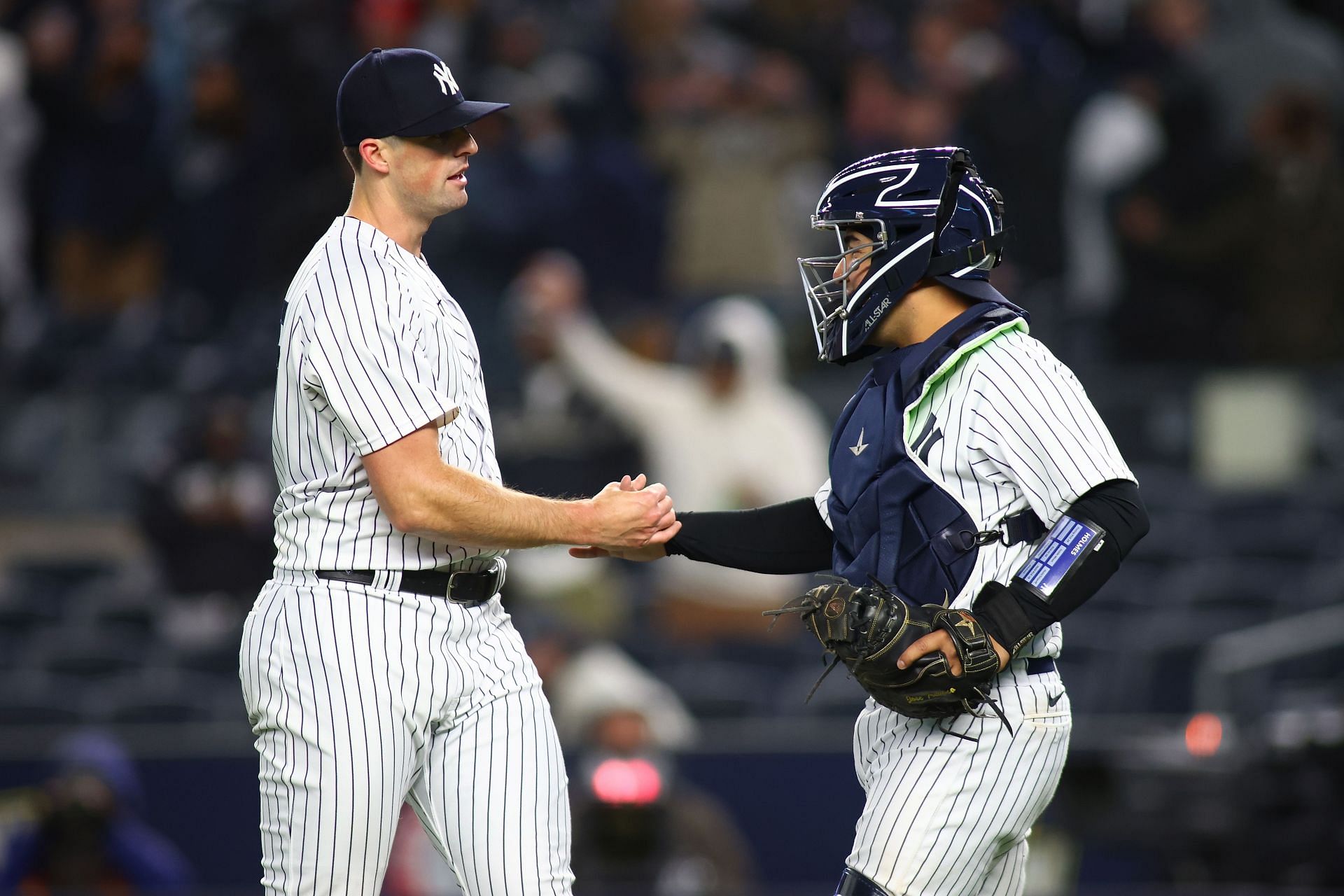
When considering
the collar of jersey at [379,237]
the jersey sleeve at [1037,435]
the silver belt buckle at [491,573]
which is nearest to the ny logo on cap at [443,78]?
the collar of jersey at [379,237]

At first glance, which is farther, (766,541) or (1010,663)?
(766,541)

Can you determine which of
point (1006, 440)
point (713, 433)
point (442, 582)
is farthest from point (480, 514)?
point (713, 433)

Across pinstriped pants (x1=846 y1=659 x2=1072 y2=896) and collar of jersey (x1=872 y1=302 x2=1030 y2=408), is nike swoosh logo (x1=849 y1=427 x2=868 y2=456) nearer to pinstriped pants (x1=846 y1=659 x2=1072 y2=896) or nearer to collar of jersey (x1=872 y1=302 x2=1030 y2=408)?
collar of jersey (x1=872 y1=302 x2=1030 y2=408)

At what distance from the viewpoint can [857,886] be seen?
352cm

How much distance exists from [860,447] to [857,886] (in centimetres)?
86

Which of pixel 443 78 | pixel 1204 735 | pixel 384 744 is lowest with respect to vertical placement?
pixel 1204 735

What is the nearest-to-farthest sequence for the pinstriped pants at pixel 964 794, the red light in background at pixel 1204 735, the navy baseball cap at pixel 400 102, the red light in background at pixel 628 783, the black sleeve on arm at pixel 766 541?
the pinstriped pants at pixel 964 794 → the navy baseball cap at pixel 400 102 → the black sleeve on arm at pixel 766 541 → the red light in background at pixel 628 783 → the red light in background at pixel 1204 735

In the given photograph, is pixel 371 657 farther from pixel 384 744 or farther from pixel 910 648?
pixel 910 648

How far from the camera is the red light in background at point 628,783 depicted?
709 cm

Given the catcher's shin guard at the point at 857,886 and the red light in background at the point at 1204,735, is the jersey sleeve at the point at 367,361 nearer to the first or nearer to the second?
the catcher's shin guard at the point at 857,886

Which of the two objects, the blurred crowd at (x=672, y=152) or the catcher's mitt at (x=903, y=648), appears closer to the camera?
the catcher's mitt at (x=903, y=648)

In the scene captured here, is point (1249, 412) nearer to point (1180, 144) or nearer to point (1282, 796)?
point (1180, 144)

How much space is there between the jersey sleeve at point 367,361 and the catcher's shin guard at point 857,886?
46.8 inches

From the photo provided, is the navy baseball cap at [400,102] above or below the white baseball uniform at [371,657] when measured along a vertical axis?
above
